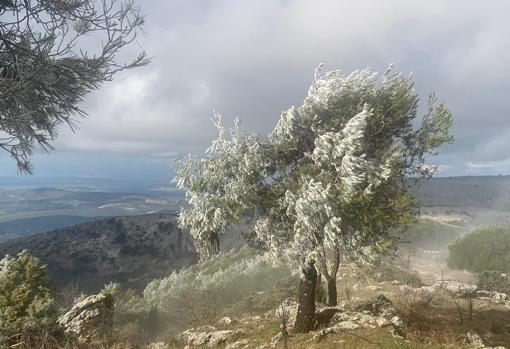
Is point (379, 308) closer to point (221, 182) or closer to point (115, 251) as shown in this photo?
point (221, 182)

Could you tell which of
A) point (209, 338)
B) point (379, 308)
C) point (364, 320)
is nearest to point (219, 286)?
point (209, 338)

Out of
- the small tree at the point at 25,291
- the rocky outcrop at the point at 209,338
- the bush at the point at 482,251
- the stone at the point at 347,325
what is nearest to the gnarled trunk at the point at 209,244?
the rocky outcrop at the point at 209,338

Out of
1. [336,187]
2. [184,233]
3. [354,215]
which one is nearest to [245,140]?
[336,187]

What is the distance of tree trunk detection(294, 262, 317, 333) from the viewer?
17.6 m

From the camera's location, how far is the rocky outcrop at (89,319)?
2058 centimetres

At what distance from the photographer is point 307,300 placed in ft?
58.1

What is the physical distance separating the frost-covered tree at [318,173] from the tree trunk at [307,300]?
39 millimetres

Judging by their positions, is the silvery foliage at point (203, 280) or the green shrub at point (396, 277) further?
the silvery foliage at point (203, 280)

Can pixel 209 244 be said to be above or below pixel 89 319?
above

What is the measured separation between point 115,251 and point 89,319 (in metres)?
111

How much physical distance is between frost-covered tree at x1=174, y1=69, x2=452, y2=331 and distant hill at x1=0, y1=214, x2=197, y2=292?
85.1 m

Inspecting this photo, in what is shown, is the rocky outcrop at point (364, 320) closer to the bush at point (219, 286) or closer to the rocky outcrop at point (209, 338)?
the rocky outcrop at point (209, 338)

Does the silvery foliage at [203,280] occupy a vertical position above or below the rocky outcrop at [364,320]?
below

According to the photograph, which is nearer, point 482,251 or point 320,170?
point 320,170
